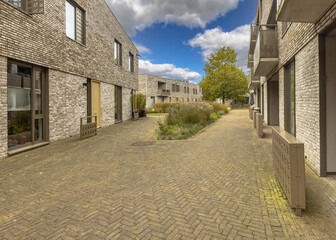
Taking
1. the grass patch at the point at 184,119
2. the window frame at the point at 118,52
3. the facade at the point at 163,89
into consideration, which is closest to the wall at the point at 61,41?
the window frame at the point at 118,52

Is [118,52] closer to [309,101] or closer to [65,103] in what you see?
[65,103]

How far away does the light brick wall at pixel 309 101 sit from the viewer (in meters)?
4.50

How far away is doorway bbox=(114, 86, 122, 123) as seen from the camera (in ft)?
52.4

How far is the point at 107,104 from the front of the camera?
1426 cm

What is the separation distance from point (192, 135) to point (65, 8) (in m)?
7.88

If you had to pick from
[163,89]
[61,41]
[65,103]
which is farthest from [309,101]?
[163,89]

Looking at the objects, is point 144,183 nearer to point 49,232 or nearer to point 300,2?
point 49,232

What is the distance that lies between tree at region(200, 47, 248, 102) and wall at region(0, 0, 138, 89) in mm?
19947

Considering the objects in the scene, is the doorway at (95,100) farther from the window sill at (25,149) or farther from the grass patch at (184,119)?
the window sill at (25,149)

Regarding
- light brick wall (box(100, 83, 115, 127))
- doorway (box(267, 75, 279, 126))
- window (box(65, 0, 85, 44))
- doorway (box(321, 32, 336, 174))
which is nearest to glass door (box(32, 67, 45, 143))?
window (box(65, 0, 85, 44))

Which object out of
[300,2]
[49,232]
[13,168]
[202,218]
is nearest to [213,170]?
[202,218]

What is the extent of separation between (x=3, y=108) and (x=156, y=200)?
5584 millimetres

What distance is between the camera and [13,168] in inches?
202

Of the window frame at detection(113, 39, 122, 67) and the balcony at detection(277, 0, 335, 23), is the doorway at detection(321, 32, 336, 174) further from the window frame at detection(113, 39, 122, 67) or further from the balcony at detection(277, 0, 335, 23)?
the window frame at detection(113, 39, 122, 67)
